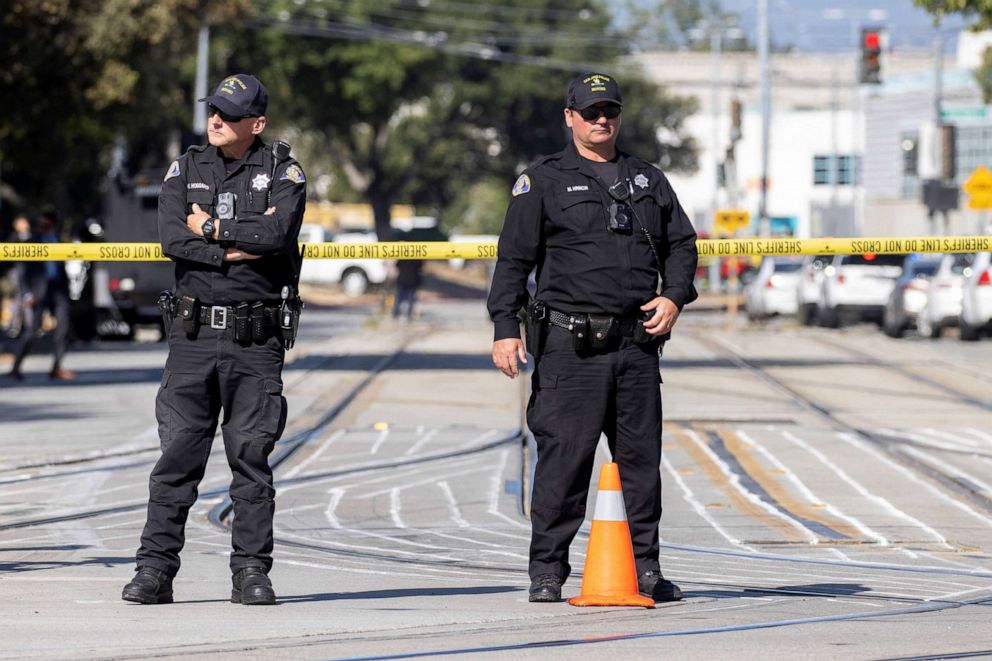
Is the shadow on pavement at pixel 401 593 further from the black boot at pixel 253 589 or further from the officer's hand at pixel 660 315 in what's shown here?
the officer's hand at pixel 660 315

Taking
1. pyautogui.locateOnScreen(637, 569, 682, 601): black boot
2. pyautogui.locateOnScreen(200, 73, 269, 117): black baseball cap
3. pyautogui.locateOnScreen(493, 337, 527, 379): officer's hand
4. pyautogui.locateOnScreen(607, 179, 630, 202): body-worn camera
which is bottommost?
pyautogui.locateOnScreen(637, 569, 682, 601): black boot

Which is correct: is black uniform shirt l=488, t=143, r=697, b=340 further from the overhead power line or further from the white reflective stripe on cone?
the overhead power line

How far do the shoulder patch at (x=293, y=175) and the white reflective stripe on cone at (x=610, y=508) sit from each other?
1509 mm

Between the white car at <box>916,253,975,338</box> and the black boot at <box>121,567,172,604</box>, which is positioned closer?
the black boot at <box>121,567,172,604</box>

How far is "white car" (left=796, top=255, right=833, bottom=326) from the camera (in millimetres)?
36000

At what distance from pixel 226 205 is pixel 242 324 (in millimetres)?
419

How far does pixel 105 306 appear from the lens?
30.4 meters

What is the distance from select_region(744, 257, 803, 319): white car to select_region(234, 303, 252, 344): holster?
3287cm

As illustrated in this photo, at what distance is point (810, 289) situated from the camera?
3622 cm

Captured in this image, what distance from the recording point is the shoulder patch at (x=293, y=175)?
6.91 metres

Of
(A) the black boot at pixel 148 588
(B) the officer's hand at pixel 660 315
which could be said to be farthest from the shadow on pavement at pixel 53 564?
(B) the officer's hand at pixel 660 315

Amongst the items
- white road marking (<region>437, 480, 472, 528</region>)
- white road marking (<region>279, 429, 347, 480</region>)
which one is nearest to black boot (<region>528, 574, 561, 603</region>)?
white road marking (<region>437, 480, 472, 528</region>)

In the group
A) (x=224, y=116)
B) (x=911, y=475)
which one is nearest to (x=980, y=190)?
(x=911, y=475)

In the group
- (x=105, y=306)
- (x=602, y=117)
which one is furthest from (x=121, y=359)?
(x=602, y=117)
